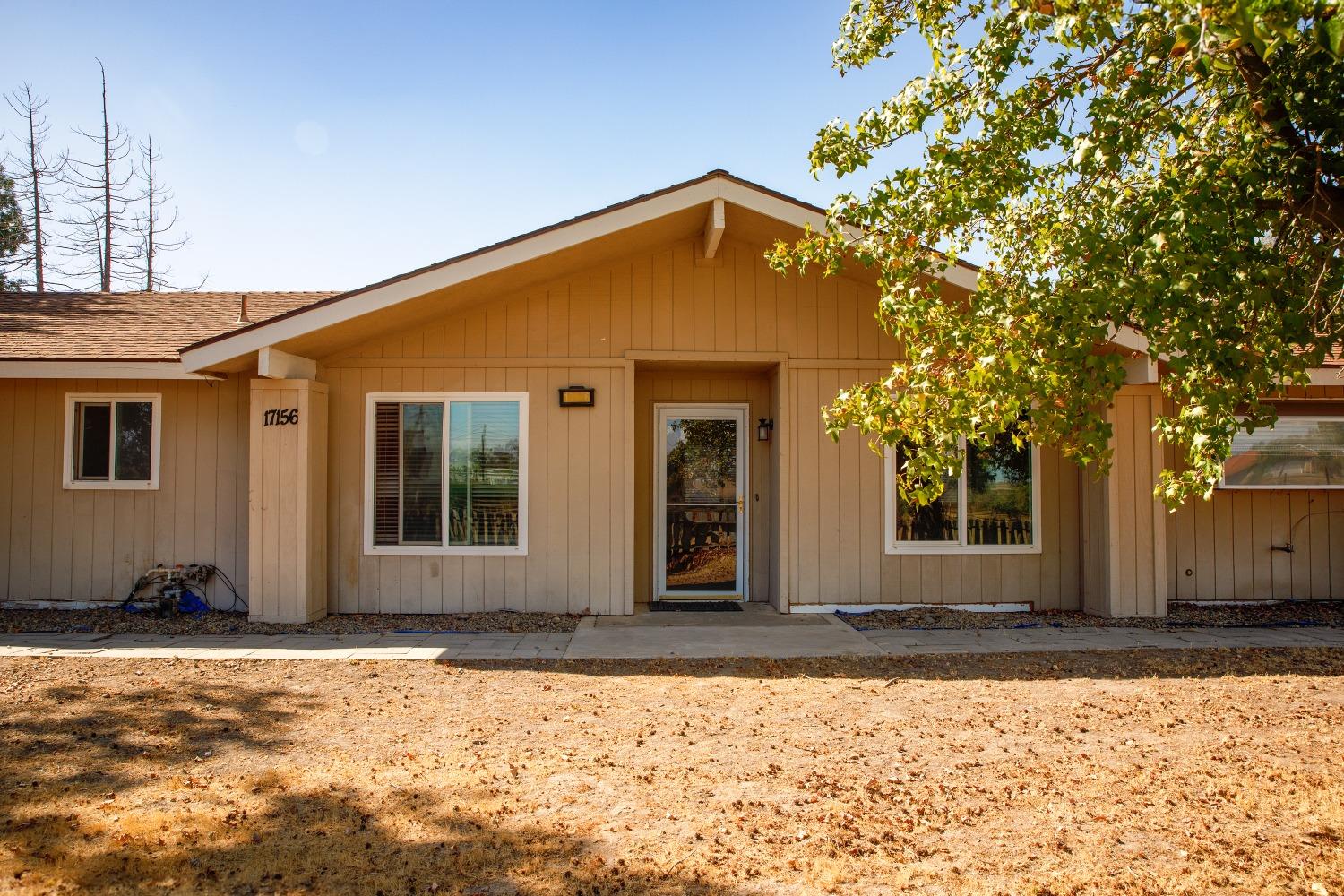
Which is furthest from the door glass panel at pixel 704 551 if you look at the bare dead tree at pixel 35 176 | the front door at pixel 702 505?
the bare dead tree at pixel 35 176

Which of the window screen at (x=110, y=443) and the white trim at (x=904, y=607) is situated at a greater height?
the window screen at (x=110, y=443)

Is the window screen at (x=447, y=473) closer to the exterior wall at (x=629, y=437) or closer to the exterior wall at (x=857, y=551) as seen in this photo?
the exterior wall at (x=629, y=437)

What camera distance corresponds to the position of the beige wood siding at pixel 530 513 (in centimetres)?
817

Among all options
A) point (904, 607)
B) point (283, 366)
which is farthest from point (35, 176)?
point (904, 607)

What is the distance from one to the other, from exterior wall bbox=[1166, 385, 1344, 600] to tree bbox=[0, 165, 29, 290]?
88.0 ft

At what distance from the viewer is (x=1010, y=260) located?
178 inches

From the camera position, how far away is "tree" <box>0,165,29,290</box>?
22812 mm

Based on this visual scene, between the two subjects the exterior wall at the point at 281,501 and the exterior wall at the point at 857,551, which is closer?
the exterior wall at the point at 281,501

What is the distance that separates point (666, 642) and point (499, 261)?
11.3 feet

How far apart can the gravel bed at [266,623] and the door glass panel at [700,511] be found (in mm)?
1528

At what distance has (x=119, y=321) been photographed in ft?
32.0

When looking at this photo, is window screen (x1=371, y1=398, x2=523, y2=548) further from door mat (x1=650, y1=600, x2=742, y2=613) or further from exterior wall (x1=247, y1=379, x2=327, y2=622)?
door mat (x1=650, y1=600, x2=742, y2=613)

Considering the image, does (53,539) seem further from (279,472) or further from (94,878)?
(94,878)

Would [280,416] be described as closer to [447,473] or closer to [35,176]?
[447,473]
